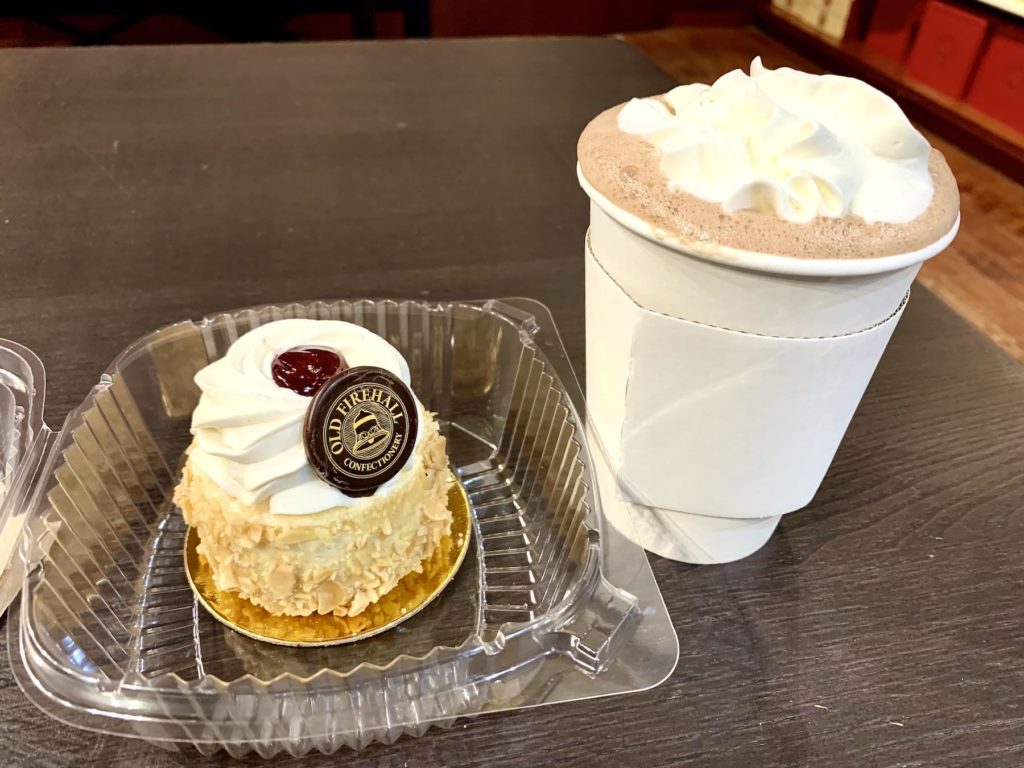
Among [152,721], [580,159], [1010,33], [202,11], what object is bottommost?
[202,11]

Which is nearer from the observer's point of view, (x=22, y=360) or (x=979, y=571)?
(x=979, y=571)

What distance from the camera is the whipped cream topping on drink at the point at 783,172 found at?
64 centimetres

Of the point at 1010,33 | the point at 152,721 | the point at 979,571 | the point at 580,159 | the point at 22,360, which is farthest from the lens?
the point at 1010,33

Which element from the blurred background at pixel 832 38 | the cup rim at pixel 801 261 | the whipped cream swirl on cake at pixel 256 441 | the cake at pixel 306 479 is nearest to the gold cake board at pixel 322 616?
the cake at pixel 306 479

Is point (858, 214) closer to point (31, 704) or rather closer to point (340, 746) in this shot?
point (340, 746)

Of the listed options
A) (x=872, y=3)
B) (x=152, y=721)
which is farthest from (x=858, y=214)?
(x=872, y=3)

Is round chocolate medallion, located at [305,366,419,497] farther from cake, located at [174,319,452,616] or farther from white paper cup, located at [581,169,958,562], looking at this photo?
A: white paper cup, located at [581,169,958,562]

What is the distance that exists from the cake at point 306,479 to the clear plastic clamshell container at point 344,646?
2.5 inches

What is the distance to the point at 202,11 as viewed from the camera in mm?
3352

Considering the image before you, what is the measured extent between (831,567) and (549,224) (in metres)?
0.81

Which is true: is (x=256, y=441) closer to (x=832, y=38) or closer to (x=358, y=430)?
(x=358, y=430)

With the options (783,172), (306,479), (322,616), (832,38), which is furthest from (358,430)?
(832,38)

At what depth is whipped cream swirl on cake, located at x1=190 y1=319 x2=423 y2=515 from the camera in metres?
0.77

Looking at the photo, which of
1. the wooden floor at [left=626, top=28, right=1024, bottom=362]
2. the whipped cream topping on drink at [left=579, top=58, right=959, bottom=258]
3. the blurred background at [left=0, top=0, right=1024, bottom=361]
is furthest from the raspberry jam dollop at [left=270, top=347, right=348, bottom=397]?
the blurred background at [left=0, top=0, right=1024, bottom=361]
